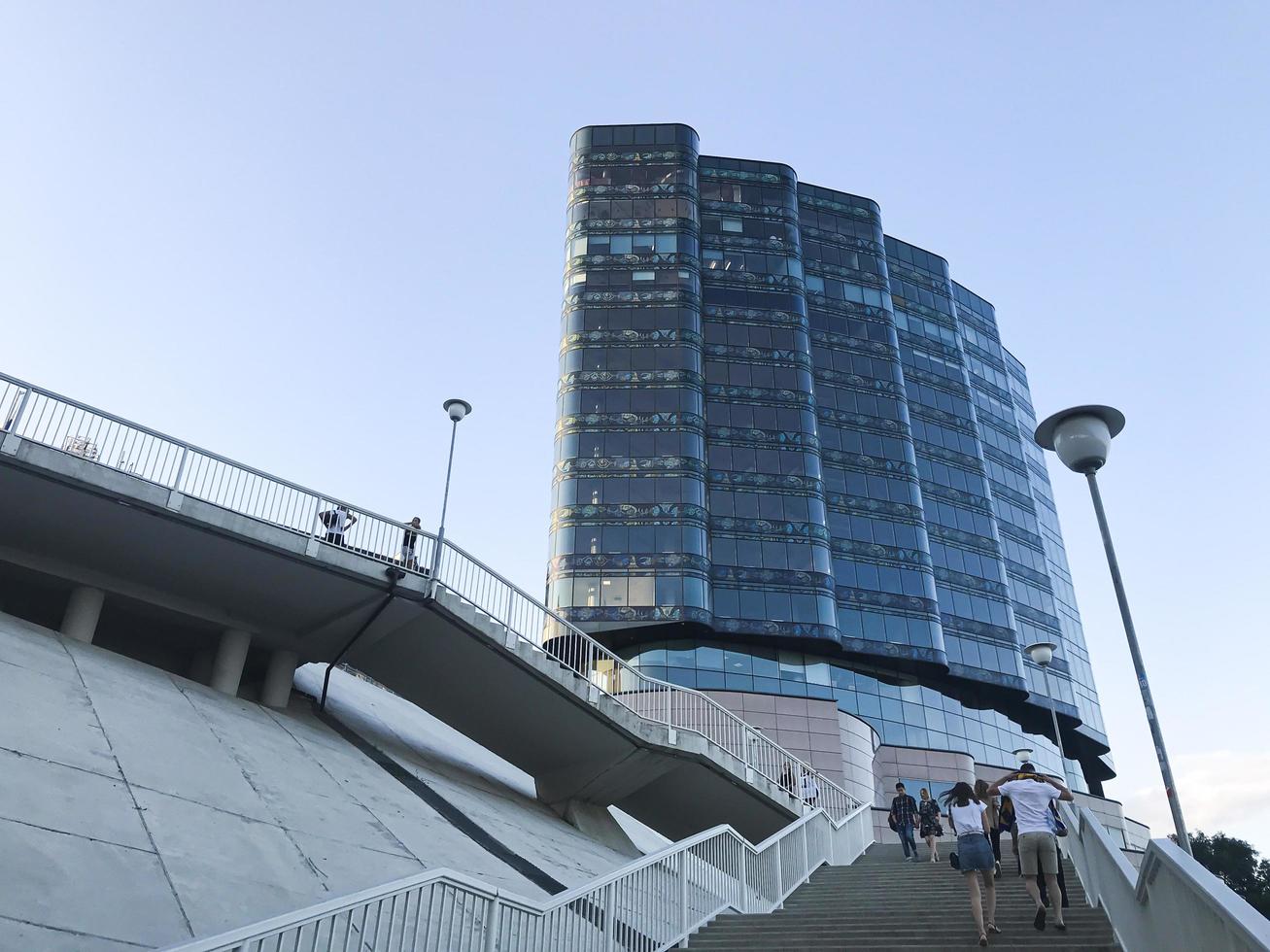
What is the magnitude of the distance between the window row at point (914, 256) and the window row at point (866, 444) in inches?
743

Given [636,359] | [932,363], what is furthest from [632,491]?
[932,363]

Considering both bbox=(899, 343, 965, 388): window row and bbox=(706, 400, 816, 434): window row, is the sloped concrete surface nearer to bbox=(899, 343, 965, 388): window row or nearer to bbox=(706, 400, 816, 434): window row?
bbox=(706, 400, 816, 434): window row

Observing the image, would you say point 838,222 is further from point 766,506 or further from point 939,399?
point 766,506

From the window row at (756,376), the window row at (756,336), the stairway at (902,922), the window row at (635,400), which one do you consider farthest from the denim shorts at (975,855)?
the window row at (756,336)

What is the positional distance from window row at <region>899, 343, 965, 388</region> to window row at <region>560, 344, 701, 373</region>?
19.0 m

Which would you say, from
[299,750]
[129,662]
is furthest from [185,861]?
[129,662]

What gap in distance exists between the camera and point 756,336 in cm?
5453

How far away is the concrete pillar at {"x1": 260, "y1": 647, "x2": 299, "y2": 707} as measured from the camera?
53.6ft

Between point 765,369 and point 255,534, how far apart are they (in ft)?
135

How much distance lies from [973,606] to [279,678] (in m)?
46.2

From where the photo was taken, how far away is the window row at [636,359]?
51.0m

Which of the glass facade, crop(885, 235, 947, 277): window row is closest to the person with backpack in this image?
the glass facade

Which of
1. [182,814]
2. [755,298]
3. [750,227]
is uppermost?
[750,227]

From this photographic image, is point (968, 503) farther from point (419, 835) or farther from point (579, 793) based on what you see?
point (419, 835)
